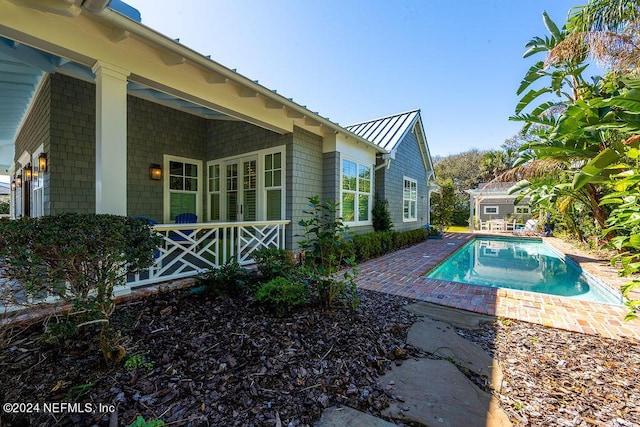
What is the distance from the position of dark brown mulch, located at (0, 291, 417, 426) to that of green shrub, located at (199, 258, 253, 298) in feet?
1.64

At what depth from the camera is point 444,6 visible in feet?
25.9

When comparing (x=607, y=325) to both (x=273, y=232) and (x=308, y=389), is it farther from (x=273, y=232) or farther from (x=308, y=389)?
(x=273, y=232)

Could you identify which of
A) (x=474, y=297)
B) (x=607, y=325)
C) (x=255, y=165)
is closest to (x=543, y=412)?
(x=607, y=325)

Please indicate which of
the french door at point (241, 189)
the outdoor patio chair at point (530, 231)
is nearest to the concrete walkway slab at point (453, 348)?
the french door at point (241, 189)

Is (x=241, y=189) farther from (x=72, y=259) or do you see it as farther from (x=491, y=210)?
(x=491, y=210)

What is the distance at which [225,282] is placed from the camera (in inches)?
159

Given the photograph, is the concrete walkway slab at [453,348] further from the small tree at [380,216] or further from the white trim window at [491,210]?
the white trim window at [491,210]

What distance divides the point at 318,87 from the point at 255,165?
6.51 metres

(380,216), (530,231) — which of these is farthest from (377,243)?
(530,231)

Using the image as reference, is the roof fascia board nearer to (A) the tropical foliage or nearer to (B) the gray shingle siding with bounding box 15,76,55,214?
(B) the gray shingle siding with bounding box 15,76,55,214

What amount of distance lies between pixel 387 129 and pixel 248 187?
6.88 meters

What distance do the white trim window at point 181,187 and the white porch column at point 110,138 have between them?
3.94 m

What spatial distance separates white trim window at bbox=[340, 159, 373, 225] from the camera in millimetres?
7953

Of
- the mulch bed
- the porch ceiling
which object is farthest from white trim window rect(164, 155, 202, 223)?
the mulch bed
